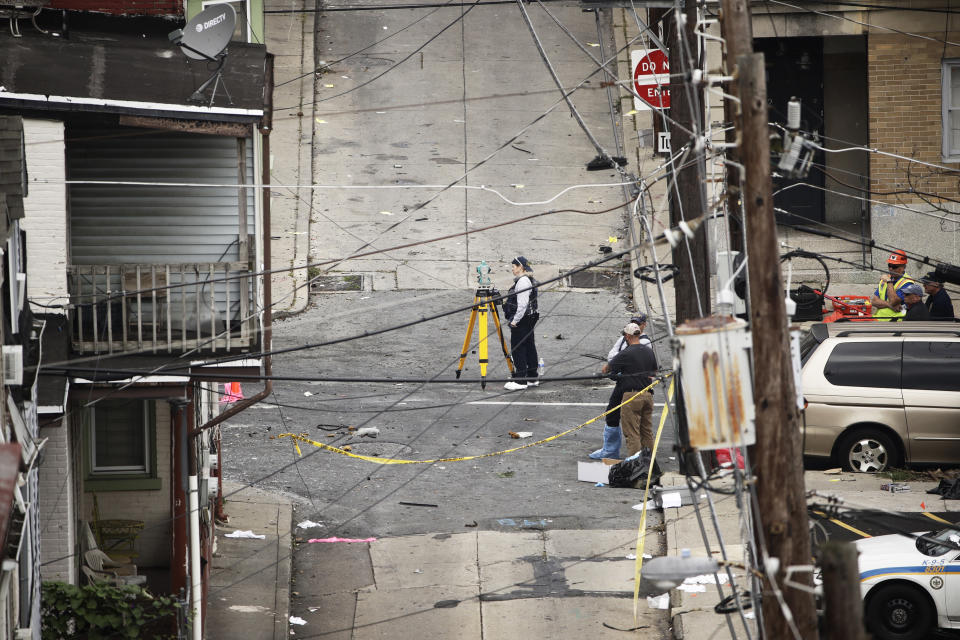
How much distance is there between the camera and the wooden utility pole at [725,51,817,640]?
23.4 feet

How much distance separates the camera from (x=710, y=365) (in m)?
7.41

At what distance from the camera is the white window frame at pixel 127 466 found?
14.0 meters

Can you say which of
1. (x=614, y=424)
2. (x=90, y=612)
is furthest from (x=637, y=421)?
(x=90, y=612)

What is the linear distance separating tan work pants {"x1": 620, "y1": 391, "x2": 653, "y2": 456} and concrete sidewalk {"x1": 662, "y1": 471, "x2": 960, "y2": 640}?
24.3 inches

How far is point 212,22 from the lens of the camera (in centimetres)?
1152

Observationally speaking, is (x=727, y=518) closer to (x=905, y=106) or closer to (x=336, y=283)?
(x=336, y=283)

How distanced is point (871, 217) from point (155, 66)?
14520mm

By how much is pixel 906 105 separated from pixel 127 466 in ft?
50.3

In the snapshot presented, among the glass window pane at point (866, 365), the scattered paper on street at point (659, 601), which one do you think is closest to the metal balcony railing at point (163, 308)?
the scattered paper on street at point (659, 601)

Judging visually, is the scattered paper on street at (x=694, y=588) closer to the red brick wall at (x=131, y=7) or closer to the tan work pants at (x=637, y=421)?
the tan work pants at (x=637, y=421)

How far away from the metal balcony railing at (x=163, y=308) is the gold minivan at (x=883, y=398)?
22.3 ft

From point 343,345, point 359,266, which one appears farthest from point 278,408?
point 359,266

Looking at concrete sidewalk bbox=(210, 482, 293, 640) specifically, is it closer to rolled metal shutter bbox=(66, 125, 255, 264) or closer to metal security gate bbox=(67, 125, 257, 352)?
metal security gate bbox=(67, 125, 257, 352)

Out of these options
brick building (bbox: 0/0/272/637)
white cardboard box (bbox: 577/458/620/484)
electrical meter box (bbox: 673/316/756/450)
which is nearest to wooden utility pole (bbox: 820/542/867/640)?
electrical meter box (bbox: 673/316/756/450)
